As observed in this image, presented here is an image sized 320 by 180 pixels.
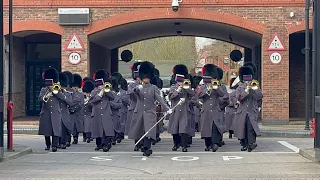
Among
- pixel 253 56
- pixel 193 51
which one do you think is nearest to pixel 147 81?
pixel 253 56

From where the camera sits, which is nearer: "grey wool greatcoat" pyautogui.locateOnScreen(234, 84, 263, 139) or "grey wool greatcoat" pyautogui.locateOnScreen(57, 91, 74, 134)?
"grey wool greatcoat" pyautogui.locateOnScreen(234, 84, 263, 139)

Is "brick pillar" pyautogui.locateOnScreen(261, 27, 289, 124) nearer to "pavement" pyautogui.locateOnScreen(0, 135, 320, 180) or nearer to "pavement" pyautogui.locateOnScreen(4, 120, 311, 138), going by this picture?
"pavement" pyautogui.locateOnScreen(4, 120, 311, 138)

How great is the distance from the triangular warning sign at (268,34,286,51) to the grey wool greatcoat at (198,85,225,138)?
650 cm

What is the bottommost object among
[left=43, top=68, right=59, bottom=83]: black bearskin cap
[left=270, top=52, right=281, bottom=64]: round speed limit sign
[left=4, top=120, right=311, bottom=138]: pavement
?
[left=4, top=120, right=311, bottom=138]: pavement

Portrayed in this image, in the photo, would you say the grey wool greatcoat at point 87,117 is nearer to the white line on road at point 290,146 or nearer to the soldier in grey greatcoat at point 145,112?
the soldier in grey greatcoat at point 145,112

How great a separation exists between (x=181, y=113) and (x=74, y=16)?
823cm

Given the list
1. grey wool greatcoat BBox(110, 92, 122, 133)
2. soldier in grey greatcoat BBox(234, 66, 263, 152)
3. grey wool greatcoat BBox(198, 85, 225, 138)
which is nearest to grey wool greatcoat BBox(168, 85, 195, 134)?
grey wool greatcoat BBox(198, 85, 225, 138)

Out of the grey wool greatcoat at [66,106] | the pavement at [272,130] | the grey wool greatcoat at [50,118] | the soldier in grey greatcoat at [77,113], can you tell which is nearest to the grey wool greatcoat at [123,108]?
the soldier in grey greatcoat at [77,113]

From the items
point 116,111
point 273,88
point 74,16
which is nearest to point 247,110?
point 116,111

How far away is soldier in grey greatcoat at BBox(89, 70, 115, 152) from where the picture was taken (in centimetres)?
1716

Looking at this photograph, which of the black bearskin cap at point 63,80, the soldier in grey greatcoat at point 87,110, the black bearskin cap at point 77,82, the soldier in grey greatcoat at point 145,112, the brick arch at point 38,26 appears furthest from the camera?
the brick arch at point 38,26

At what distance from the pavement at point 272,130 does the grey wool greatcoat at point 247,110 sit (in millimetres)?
4185

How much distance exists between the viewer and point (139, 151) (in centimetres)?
1702

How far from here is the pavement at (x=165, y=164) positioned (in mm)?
12391
